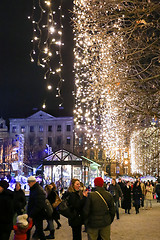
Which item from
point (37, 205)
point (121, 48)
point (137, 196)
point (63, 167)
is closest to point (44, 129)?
point (63, 167)

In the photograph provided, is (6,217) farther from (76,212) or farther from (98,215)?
(98,215)

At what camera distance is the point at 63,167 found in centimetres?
2444

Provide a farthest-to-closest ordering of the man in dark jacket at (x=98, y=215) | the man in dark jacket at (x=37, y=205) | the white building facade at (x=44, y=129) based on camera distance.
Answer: the white building facade at (x=44, y=129) → the man in dark jacket at (x=37, y=205) → the man in dark jacket at (x=98, y=215)

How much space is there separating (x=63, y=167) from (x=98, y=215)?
19.5 metres

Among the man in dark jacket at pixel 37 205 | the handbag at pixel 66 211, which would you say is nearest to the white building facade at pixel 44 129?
the man in dark jacket at pixel 37 205

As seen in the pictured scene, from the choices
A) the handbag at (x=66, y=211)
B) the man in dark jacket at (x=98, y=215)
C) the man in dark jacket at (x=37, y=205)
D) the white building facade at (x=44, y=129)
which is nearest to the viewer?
the man in dark jacket at (x=98, y=215)

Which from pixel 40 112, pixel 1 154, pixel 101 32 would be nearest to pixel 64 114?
pixel 40 112

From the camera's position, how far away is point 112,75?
11.1m

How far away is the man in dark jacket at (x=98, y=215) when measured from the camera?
204 inches

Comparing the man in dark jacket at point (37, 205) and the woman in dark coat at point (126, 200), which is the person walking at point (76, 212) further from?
the woman in dark coat at point (126, 200)

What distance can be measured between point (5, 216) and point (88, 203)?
1523 millimetres

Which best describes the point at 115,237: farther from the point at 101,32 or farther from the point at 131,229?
the point at 101,32

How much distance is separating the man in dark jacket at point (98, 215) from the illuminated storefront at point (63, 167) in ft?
55.4

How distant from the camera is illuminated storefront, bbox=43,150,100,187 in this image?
22.2 m
